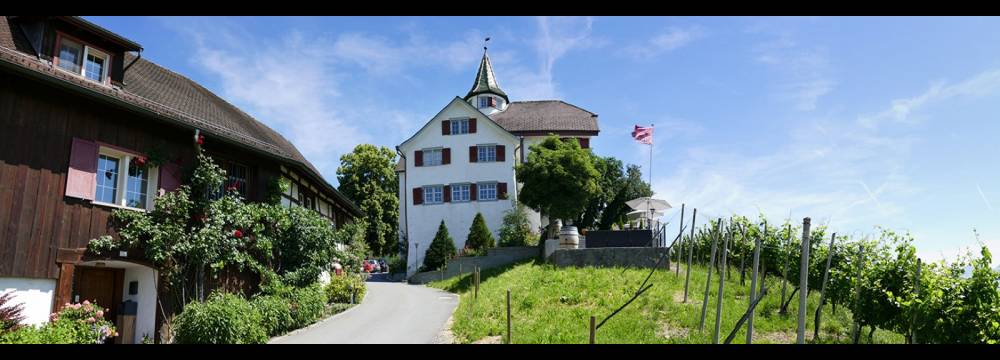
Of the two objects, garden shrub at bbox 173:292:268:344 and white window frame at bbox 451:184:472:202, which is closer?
garden shrub at bbox 173:292:268:344

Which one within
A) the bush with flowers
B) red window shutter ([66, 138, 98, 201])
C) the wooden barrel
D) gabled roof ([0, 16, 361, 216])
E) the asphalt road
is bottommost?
the asphalt road

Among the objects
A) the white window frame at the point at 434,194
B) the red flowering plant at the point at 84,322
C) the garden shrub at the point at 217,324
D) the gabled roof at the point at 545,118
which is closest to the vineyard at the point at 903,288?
the garden shrub at the point at 217,324

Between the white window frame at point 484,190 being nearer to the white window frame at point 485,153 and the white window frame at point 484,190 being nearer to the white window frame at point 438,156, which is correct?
the white window frame at point 485,153

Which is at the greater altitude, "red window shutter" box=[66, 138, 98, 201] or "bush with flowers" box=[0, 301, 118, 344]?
"red window shutter" box=[66, 138, 98, 201]

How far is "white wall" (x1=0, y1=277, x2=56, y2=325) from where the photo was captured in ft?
34.1

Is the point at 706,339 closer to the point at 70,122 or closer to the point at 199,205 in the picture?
the point at 199,205

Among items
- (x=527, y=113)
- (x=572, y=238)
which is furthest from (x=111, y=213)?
(x=527, y=113)

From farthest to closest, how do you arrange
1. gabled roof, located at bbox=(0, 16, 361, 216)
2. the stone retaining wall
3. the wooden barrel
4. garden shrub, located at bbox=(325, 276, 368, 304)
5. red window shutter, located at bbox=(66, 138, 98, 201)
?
the wooden barrel → the stone retaining wall → garden shrub, located at bbox=(325, 276, 368, 304) → red window shutter, located at bbox=(66, 138, 98, 201) → gabled roof, located at bbox=(0, 16, 361, 216)

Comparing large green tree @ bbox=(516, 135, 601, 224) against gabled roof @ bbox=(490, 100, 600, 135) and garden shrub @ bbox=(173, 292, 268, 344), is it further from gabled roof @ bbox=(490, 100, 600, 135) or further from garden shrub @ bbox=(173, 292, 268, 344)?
garden shrub @ bbox=(173, 292, 268, 344)

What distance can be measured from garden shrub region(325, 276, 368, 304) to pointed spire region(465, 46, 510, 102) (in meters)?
24.9

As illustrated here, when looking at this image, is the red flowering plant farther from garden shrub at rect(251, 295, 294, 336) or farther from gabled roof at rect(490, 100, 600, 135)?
gabled roof at rect(490, 100, 600, 135)

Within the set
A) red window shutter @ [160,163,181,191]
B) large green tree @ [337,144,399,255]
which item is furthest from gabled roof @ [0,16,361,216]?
large green tree @ [337,144,399,255]

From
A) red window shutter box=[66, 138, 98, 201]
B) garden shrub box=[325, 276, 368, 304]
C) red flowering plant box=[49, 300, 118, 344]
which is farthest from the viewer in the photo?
garden shrub box=[325, 276, 368, 304]
